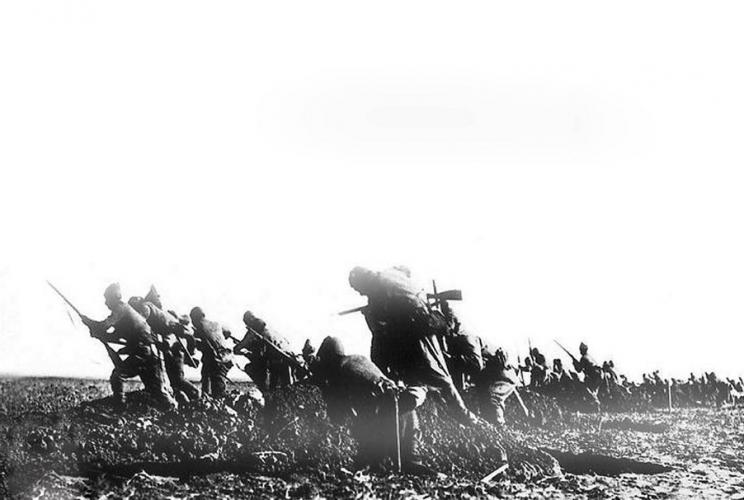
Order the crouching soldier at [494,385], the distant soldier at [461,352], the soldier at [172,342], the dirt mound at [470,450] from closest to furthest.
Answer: the dirt mound at [470,450], the distant soldier at [461,352], the crouching soldier at [494,385], the soldier at [172,342]

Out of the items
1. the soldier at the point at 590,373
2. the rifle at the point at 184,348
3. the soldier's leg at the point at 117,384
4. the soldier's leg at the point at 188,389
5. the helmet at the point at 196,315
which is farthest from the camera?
the soldier at the point at 590,373

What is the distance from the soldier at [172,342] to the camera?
11.8m

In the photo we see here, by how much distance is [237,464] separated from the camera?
901 centimetres

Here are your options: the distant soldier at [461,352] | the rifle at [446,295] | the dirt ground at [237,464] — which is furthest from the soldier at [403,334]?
the distant soldier at [461,352]

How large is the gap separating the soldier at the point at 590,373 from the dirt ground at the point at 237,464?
721 cm

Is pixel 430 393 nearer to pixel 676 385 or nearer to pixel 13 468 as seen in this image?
pixel 13 468

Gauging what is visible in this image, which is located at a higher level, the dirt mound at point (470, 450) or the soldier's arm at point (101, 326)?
the soldier's arm at point (101, 326)

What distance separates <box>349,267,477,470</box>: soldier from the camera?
10062mm

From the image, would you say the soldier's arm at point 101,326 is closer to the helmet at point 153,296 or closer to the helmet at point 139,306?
the helmet at point 139,306

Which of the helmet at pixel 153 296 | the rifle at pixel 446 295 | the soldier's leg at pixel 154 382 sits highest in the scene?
the helmet at pixel 153 296

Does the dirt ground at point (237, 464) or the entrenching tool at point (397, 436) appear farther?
the entrenching tool at point (397, 436)

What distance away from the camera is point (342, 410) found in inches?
363

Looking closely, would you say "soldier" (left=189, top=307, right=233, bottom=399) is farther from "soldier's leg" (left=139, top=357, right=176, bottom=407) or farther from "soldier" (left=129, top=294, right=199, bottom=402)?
"soldier's leg" (left=139, top=357, right=176, bottom=407)

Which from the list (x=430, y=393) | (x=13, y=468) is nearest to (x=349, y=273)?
(x=430, y=393)
